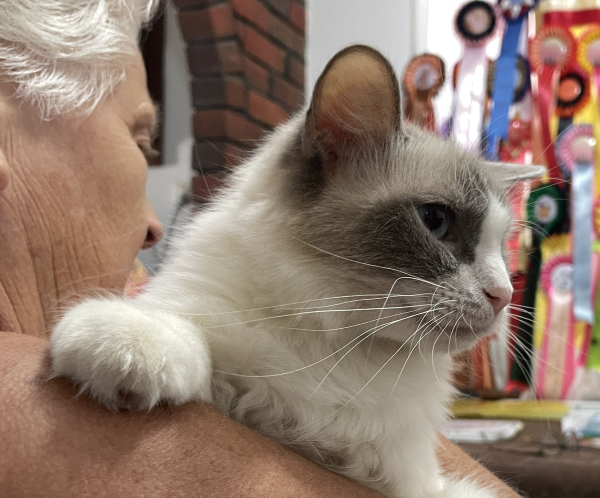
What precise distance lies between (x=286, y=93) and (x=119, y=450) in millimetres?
2591

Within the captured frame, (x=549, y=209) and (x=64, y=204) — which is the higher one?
(x=64, y=204)

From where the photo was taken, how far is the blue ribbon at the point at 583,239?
2160mm

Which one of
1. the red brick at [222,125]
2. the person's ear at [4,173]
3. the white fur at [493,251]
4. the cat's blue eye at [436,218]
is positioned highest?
the person's ear at [4,173]

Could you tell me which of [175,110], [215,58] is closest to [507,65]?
[215,58]

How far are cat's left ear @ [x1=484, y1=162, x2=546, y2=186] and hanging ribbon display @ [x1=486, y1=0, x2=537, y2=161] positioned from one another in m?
1.30

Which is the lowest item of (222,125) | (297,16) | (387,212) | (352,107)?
(222,125)

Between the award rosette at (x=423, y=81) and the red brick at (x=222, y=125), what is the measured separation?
2.36ft

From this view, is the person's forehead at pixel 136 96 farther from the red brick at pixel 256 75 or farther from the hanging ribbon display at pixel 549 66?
the hanging ribbon display at pixel 549 66

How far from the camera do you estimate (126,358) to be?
20.3 inches

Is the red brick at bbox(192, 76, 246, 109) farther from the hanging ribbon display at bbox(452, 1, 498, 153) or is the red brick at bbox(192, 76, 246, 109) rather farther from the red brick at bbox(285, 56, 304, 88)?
the hanging ribbon display at bbox(452, 1, 498, 153)

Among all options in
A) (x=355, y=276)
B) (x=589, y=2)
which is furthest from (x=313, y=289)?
(x=589, y=2)

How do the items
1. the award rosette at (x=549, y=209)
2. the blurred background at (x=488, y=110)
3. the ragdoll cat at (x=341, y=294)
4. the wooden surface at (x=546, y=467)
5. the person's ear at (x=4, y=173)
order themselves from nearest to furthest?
the ragdoll cat at (x=341, y=294) < the person's ear at (x=4, y=173) < the wooden surface at (x=546, y=467) < the blurred background at (x=488, y=110) < the award rosette at (x=549, y=209)

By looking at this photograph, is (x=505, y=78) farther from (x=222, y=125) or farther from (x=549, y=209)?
(x=222, y=125)

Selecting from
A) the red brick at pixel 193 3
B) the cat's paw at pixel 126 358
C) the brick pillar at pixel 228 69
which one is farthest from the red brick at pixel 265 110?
the cat's paw at pixel 126 358
